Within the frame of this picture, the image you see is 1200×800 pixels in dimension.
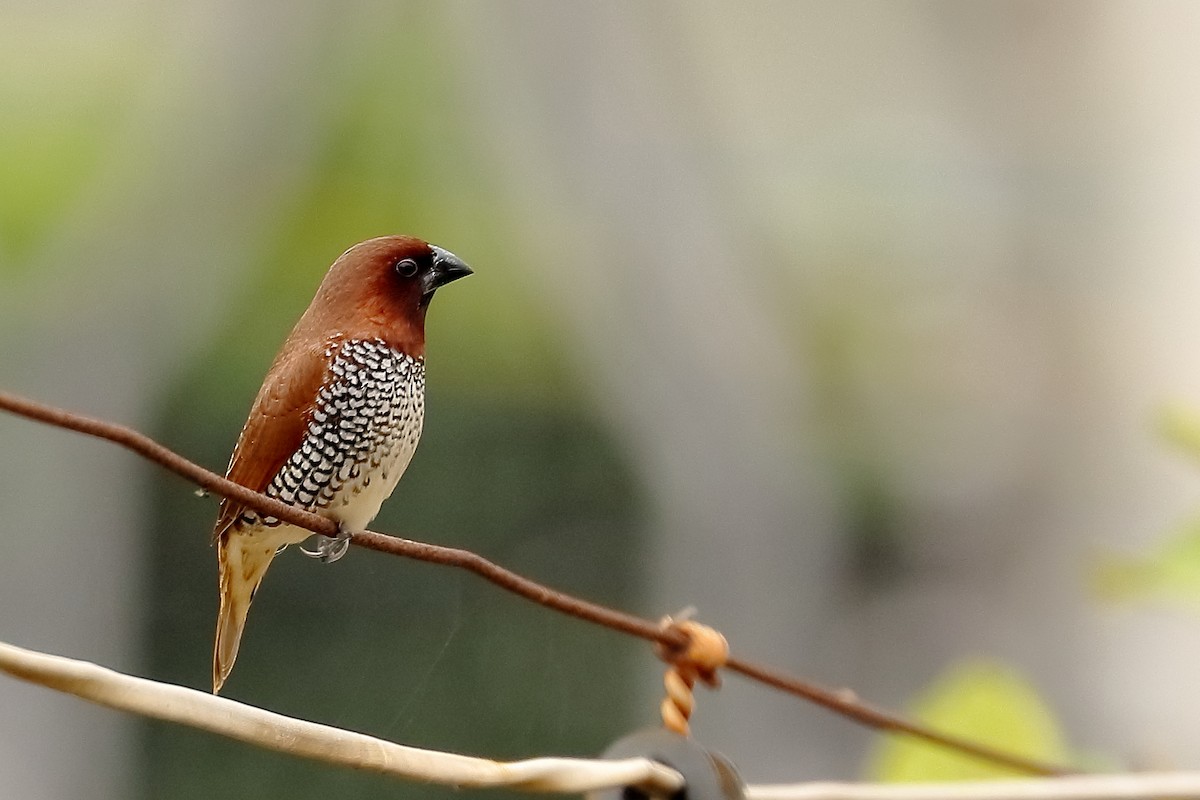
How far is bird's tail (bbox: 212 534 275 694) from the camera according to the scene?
1.74 feet

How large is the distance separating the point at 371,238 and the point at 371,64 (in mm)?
667

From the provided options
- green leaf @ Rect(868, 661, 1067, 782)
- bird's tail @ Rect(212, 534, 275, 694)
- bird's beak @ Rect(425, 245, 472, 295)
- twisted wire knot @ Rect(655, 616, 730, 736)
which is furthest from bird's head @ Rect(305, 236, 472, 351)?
green leaf @ Rect(868, 661, 1067, 782)

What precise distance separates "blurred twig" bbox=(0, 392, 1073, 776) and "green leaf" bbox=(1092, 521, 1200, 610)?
21cm

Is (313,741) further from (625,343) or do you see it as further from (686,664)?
(625,343)

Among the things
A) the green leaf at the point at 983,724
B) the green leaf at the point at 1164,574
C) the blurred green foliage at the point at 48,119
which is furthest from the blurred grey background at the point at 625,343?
the green leaf at the point at 1164,574

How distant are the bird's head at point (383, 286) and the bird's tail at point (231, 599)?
104 mm

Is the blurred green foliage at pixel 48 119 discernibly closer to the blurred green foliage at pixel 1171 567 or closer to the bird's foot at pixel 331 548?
the bird's foot at pixel 331 548

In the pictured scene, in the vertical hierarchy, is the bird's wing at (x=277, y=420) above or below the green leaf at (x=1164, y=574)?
below

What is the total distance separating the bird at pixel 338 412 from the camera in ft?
1.85

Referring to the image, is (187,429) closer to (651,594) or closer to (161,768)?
Answer: (161,768)

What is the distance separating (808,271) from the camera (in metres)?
3.50

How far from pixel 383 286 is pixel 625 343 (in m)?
2.11

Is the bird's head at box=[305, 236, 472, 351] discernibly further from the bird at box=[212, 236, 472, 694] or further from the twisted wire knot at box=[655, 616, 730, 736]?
the twisted wire knot at box=[655, 616, 730, 736]

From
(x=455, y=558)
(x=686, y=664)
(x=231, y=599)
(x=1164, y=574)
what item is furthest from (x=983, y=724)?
(x=231, y=599)
